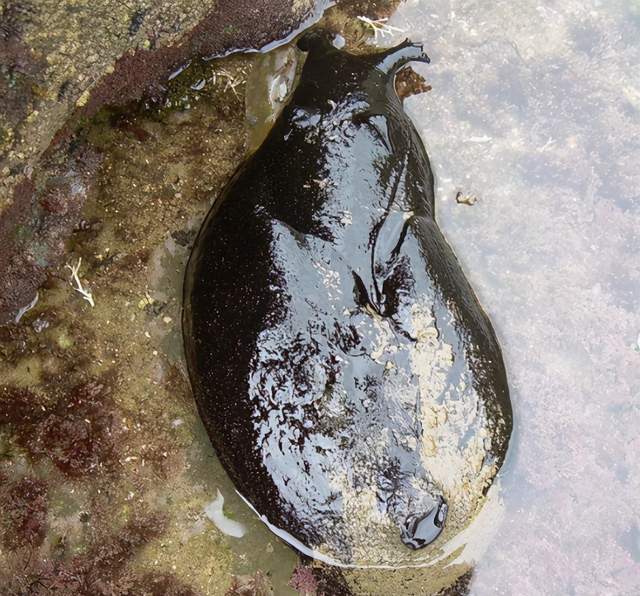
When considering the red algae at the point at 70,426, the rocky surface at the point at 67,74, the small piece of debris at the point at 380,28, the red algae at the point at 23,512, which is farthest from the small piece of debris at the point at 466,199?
the red algae at the point at 23,512

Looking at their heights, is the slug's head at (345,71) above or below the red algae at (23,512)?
above

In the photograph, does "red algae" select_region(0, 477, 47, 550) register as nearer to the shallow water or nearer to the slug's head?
the shallow water

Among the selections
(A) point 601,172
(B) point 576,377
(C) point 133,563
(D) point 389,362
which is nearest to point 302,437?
(D) point 389,362

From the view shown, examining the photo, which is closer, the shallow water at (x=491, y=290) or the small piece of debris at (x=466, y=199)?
the shallow water at (x=491, y=290)

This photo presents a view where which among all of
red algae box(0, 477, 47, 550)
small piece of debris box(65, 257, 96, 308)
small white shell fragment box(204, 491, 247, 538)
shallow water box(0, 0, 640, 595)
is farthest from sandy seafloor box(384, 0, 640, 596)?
red algae box(0, 477, 47, 550)

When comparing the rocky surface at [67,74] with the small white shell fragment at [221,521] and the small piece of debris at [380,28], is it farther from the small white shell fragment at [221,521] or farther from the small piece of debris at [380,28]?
the small white shell fragment at [221,521]

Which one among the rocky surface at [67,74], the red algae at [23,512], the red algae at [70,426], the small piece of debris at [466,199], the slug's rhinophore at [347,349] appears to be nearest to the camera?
the rocky surface at [67,74]

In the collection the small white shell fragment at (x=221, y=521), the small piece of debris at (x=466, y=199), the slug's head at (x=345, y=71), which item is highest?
the slug's head at (x=345, y=71)

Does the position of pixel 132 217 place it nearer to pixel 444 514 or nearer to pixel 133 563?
pixel 133 563
